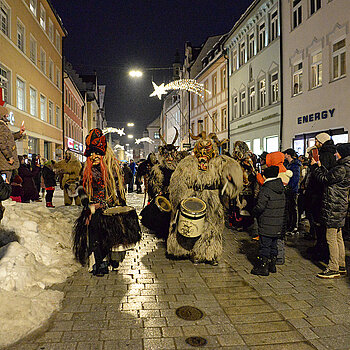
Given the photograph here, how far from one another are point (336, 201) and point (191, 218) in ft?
7.07

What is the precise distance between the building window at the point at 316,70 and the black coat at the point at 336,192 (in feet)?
37.4

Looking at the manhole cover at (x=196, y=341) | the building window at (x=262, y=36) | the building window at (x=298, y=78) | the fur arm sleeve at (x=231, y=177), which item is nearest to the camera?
the manhole cover at (x=196, y=341)

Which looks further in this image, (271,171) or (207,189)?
(207,189)

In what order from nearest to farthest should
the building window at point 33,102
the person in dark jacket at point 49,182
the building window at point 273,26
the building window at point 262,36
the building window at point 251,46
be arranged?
the person in dark jacket at point 49,182 < the building window at point 273,26 < the building window at point 262,36 < the building window at point 33,102 < the building window at point 251,46

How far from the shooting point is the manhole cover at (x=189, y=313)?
3.86m

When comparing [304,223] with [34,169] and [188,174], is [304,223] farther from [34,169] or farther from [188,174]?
[34,169]

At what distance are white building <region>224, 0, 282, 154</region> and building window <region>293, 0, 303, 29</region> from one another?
54.1 inches

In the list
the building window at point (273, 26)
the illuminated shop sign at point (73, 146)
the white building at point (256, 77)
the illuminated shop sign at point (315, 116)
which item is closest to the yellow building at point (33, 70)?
the illuminated shop sign at point (73, 146)

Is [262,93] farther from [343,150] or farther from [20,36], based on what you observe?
[343,150]

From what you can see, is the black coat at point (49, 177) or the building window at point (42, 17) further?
the building window at point (42, 17)

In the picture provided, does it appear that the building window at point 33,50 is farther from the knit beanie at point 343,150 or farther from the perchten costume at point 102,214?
the knit beanie at point 343,150

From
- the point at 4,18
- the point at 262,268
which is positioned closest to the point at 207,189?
the point at 262,268

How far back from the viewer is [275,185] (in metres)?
5.34

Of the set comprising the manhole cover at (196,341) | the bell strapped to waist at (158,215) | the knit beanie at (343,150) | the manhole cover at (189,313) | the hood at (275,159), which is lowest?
the manhole cover at (196,341)
